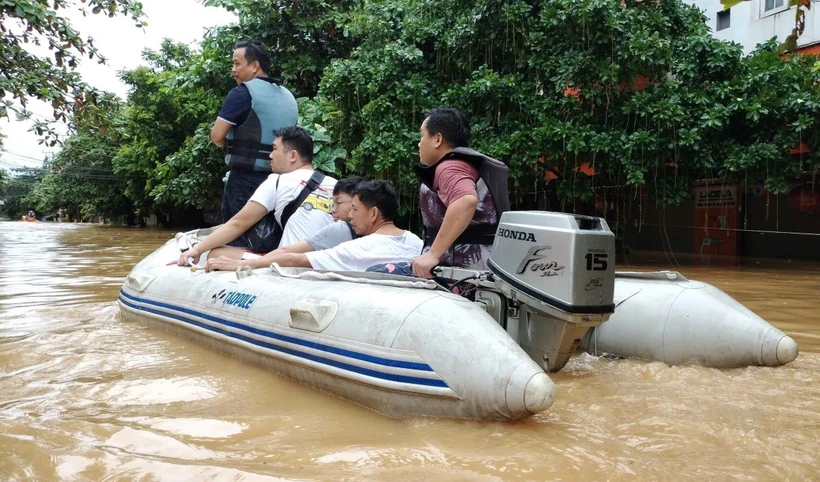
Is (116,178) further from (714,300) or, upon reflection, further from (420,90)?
(714,300)

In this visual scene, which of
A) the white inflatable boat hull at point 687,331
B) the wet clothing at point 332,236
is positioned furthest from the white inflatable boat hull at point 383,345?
the white inflatable boat hull at point 687,331

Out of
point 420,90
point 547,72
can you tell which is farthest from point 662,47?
point 420,90

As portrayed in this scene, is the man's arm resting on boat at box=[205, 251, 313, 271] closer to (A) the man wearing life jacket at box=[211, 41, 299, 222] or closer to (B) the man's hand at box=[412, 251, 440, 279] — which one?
(A) the man wearing life jacket at box=[211, 41, 299, 222]

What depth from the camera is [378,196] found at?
3625 mm

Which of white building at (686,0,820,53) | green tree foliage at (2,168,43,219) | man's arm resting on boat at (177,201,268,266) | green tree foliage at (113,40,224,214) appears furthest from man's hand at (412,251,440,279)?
green tree foliage at (2,168,43,219)

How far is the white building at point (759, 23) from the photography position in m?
10.6

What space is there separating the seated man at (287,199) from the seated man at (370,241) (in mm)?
441

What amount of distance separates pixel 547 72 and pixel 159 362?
→ 24.4 feet

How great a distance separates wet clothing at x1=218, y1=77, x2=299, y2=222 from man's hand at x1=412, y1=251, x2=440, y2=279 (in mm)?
1884

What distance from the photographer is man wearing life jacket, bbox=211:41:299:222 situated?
453 cm

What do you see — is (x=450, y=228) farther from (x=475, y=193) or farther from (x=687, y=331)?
(x=687, y=331)

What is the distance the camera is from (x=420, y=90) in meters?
10.1

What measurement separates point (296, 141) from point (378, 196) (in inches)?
35.7

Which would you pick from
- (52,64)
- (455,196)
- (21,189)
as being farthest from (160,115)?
(21,189)
